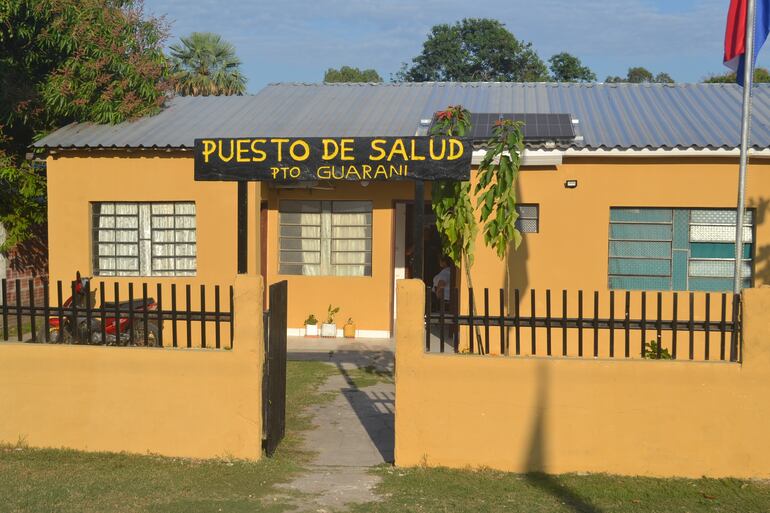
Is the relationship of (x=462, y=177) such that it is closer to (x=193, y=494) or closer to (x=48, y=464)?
(x=193, y=494)

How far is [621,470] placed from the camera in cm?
734

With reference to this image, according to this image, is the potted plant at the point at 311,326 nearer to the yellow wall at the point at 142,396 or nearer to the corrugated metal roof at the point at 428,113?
the corrugated metal roof at the point at 428,113

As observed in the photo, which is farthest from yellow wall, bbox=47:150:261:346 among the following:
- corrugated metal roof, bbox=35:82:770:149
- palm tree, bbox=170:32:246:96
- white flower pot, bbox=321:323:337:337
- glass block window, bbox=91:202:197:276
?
palm tree, bbox=170:32:246:96

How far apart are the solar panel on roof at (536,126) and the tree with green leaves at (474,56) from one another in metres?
34.6

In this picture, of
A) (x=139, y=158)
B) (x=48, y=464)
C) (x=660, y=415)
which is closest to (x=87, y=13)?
(x=139, y=158)

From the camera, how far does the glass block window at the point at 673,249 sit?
12938 mm

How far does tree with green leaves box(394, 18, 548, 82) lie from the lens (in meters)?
47.8

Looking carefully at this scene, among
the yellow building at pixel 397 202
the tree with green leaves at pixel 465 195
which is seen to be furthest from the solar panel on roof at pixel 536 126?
the tree with green leaves at pixel 465 195

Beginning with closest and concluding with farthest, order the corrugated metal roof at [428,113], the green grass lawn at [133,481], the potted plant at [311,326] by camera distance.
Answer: the green grass lawn at [133,481] < the corrugated metal roof at [428,113] < the potted plant at [311,326]

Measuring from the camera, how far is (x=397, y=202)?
48.2 feet

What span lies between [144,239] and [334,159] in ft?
24.5

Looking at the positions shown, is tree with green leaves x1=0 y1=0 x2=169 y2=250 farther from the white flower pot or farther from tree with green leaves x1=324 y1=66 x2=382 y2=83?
tree with green leaves x1=324 y1=66 x2=382 y2=83

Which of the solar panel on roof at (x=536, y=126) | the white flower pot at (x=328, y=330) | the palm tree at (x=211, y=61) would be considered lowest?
the white flower pot at (x=328, y=330)

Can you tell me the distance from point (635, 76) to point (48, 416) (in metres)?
56.4
